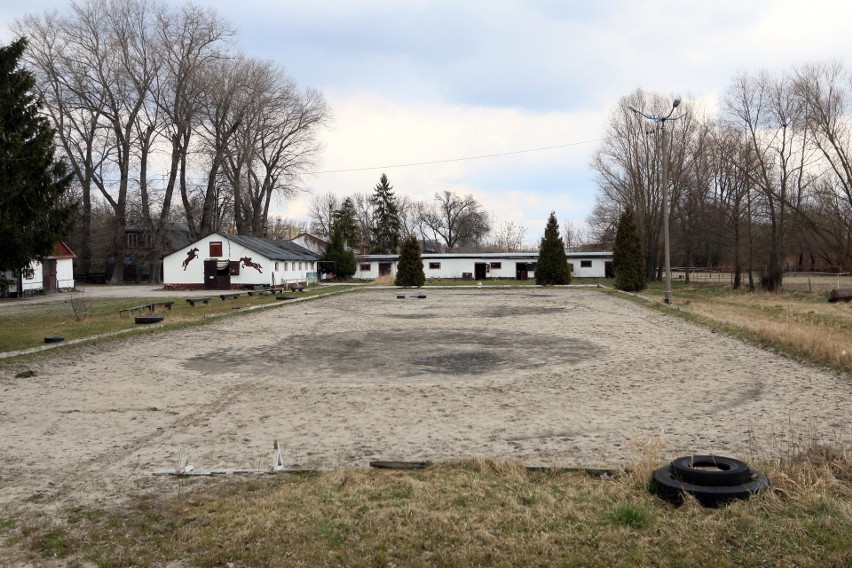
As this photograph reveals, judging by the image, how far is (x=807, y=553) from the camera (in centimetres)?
357

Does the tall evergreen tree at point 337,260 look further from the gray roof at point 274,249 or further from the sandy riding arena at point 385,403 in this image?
the sandy riding arena at point 385,403

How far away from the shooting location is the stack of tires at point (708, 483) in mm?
4359

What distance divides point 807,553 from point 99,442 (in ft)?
21.5

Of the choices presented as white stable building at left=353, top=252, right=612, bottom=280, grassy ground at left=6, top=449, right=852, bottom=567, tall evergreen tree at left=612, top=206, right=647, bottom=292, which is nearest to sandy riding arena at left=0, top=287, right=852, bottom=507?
grassy ground at left=6, top=449, right=852, bottom=567

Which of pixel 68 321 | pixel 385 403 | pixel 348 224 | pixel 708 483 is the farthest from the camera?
pixel 348 224

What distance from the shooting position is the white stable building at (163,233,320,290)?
43.8 m

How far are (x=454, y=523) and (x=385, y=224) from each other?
7481 centimetres

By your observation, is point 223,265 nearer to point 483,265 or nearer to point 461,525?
point 483,265

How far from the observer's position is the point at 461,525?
4.10 m

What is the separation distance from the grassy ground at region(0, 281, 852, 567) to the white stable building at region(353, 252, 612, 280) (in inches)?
2154

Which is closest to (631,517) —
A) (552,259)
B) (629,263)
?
(629,263)

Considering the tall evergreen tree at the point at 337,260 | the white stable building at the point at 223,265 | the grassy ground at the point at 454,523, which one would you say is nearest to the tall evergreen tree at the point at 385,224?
the tall evergreen tree at the point at 337,260

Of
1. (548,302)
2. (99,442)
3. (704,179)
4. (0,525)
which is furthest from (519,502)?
(704,179)

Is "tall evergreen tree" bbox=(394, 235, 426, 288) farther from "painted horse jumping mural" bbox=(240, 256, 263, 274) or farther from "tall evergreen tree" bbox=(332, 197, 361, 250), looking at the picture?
"tall evergreen tree" bbox=(332, 197, 361, 250)
